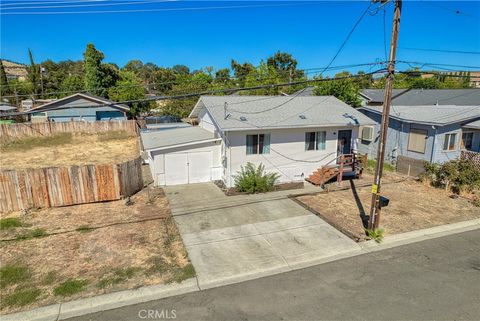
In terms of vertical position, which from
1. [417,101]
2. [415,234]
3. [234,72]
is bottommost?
[415,234]

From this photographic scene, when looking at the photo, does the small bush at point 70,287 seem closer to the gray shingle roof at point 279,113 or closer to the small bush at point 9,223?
the small bush at point 9,223

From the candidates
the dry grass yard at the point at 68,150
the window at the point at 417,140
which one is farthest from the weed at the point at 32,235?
the window at the point at 417,140

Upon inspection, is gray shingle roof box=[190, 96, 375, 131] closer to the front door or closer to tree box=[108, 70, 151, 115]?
the front door

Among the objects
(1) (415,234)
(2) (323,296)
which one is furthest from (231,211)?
(1) (415,234)

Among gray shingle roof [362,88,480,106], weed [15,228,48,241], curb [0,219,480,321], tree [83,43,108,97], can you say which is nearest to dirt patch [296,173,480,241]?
curb [0,219,480,321]

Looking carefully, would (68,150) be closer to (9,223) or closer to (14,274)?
(9,223)

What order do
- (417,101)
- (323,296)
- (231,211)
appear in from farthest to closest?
1. (417,101)
2. (231,211)
3. (323,296)

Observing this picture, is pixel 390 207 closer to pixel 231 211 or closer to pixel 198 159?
pixel 231 211
